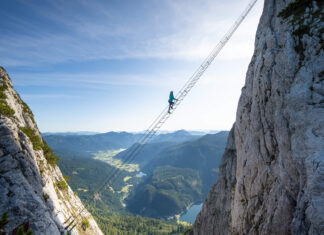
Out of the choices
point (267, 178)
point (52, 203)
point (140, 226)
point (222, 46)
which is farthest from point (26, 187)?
point (140, 226)

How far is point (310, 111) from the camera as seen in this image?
39.2ft

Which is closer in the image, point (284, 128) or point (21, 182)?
point (284, 128)

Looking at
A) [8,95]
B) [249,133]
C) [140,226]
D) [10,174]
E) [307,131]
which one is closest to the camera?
[307,131]

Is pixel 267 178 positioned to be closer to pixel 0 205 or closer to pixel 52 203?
pixel 0 205

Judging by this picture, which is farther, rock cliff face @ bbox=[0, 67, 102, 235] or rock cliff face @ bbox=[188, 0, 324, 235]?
rock cliff face @ bbox=[0, 67, 102, 235]

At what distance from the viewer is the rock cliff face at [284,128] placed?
10906mm

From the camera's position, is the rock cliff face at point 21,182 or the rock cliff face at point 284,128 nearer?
the rock cliff face at point 284,128

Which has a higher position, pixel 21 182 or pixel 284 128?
pixel 284 128

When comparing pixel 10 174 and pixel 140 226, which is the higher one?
pixel 10 174

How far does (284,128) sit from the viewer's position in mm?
13688

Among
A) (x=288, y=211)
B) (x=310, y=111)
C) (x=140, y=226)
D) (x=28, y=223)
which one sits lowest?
(x=140, y=226)

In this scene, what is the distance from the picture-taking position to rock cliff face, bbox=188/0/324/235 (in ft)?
35.8

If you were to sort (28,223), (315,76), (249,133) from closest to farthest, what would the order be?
(315,76), (28,223), (249,133)

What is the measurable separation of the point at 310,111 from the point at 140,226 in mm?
208268
